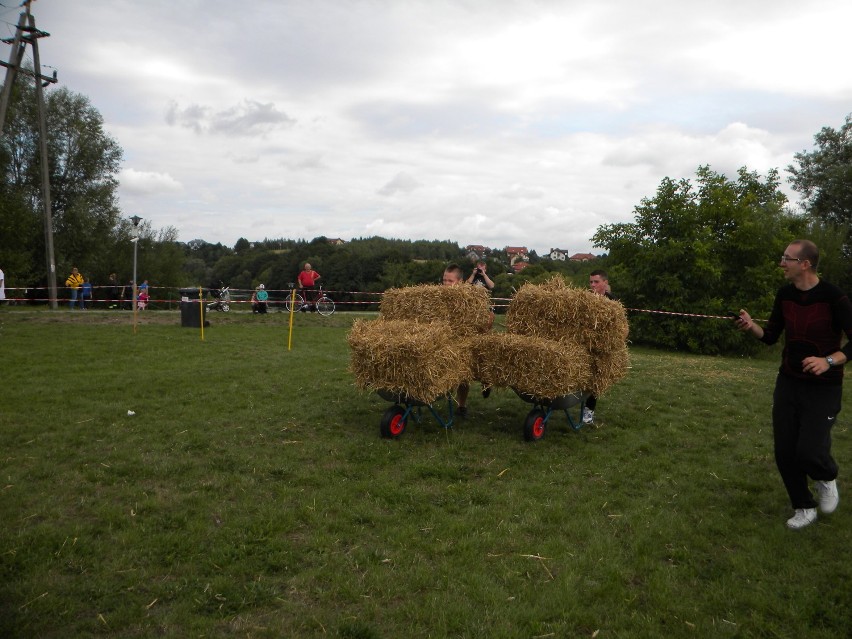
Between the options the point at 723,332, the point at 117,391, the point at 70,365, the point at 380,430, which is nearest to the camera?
the point at 380,430

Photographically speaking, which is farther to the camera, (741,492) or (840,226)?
(840,226)

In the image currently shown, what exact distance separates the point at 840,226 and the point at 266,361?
39.7 m

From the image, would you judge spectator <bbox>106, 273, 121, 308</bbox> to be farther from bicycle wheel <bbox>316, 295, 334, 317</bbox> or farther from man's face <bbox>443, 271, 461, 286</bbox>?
man's face <bbox>443, 271, 461, 286</bbox>

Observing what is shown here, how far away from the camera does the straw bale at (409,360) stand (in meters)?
6.50

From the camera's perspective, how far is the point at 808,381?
460cm

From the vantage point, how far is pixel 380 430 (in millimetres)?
7090

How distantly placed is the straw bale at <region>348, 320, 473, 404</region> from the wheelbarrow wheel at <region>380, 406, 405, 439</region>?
1.00 feet

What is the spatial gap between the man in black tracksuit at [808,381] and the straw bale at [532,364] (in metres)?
2.17

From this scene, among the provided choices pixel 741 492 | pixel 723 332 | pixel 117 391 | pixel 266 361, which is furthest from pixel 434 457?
pixel 723 332

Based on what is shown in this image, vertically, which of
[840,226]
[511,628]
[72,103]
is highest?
[72,103]

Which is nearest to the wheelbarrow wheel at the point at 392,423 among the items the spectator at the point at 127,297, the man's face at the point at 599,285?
the man's face at the point at 599,285

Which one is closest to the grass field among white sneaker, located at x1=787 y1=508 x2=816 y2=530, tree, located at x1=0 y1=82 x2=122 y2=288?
white sneaker, located at x1=787 y1=508 x2=816 y2=530

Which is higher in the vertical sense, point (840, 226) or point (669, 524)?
point (840, 226)

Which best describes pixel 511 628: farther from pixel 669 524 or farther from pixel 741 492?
pixel 741 492
